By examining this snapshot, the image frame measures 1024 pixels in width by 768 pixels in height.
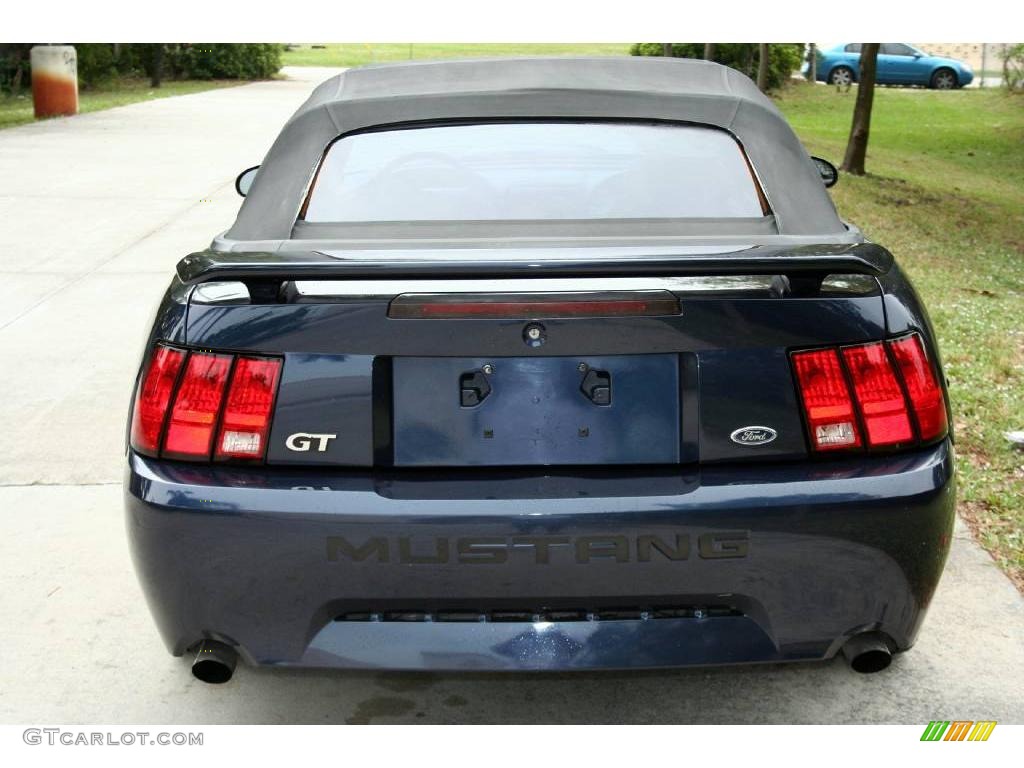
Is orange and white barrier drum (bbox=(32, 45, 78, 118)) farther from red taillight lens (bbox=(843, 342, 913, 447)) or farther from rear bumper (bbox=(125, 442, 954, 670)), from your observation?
red taillight lens (bbox=(843, 342, 913, 447))

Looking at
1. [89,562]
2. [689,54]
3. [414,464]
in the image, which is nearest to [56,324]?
[89,562]

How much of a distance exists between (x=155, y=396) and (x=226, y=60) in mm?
37999

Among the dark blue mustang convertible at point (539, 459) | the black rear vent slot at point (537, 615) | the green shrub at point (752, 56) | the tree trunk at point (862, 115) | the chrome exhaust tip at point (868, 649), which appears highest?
the dark blue mustang convertible at point (539, 459)

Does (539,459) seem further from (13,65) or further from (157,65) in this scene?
(157,65)

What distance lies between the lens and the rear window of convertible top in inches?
143

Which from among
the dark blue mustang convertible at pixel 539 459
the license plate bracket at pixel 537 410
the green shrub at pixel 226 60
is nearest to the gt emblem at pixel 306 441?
the dark blue mustang convertible at pixel 539 459

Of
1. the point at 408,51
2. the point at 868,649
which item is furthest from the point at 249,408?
the point at 408,51

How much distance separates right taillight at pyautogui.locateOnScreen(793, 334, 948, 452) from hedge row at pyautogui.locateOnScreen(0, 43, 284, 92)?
29677 millimetres

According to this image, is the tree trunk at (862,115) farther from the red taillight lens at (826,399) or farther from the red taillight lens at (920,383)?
the red taillight lens at (826,399)

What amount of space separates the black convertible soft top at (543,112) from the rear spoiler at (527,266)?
786mm

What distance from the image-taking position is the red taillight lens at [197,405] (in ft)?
9.36

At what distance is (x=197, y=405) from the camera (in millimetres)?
2873

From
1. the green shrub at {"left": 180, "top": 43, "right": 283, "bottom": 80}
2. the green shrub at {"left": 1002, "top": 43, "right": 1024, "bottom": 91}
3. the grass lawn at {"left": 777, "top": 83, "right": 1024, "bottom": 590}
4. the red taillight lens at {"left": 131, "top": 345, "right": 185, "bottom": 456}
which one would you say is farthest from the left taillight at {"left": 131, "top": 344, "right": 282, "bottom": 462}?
the green shrub at {"left": 180, "top": 43, "right": 283, "bottom": 80}
